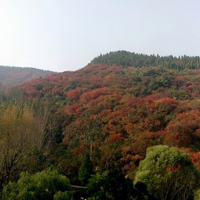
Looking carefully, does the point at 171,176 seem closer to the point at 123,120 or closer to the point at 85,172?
the point at 85,172

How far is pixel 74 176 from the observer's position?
23344 mm

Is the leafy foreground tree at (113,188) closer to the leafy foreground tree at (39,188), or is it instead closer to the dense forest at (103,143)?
the dense forest at (103,143)

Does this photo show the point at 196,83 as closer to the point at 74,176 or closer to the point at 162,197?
the point at 74,176

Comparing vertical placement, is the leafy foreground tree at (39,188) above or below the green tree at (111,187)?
below

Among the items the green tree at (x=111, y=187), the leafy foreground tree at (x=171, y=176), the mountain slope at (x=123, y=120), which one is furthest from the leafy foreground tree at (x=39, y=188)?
the mountain slope at (x=123, y=120)

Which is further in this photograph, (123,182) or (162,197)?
(162,197)

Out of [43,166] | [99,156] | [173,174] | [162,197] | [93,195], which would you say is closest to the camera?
[93,195]

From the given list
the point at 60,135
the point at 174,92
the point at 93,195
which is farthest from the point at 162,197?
the point at 174,92

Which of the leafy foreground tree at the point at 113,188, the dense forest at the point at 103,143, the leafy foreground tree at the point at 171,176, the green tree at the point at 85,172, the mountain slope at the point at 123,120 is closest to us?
the leafy foreground tree at the point at 113,188

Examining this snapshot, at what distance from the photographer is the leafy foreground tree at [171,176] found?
1443 cm

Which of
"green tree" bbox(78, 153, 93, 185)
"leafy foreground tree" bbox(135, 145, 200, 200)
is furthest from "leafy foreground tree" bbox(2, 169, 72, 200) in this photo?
"green tree" bbox(78, 153, 93, 185)

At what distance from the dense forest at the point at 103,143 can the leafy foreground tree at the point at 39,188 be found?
0.05m

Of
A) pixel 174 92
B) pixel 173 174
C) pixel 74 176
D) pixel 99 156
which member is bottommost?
pixel 74 176

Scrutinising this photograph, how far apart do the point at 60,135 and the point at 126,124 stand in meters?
11.1
